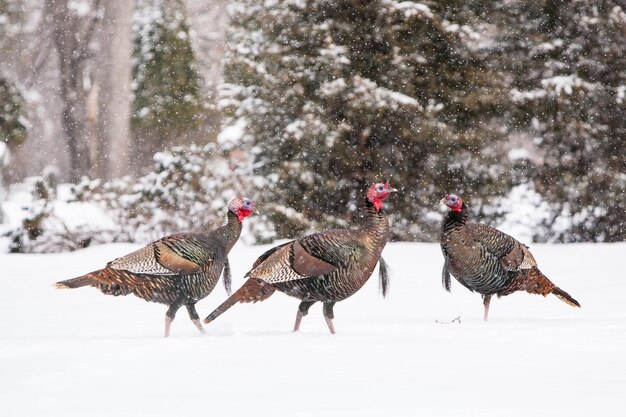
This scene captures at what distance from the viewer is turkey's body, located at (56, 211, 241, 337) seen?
6816mm

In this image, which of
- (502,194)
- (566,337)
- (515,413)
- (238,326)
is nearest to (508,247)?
(566,337)

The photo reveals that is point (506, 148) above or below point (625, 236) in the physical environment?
above

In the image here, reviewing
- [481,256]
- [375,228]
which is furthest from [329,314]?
[481,256]

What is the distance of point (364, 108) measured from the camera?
1570 cm

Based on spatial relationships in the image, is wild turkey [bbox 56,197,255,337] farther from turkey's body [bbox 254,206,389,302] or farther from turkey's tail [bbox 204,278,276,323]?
turkey's body [bbox 254,206,389,302]

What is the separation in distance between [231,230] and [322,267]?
27.1 inches

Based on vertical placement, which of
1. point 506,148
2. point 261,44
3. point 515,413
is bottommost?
point 515,413

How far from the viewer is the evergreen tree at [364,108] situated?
51.5ft

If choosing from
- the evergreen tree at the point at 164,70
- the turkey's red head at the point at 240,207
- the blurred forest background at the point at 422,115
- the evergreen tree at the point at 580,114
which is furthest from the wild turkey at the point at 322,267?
the evergreen tree at the point at 164,70

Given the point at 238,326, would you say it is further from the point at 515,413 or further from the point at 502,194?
the point at 502,194

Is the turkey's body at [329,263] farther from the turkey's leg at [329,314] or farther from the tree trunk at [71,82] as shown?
the tree trunk at [71,82]

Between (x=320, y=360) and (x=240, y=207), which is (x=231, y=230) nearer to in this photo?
(x=240, y=207)

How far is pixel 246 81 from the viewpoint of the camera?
16250 mm

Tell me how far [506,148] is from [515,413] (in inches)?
470
